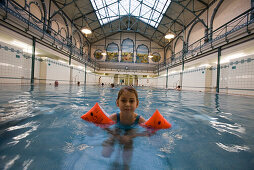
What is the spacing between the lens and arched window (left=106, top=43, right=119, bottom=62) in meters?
25.4

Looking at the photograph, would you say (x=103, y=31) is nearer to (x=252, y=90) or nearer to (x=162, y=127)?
(x=252, y=90)

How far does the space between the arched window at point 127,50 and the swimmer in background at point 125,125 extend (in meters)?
24.8

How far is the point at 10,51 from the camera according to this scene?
787cm

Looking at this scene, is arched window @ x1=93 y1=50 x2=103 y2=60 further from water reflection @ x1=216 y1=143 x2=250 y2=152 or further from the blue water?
water reflection @ x1=216 y1=143 x2=250 y2=152

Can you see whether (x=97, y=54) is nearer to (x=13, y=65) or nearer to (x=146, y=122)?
(x=13, y=65)

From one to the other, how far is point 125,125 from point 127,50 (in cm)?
2521

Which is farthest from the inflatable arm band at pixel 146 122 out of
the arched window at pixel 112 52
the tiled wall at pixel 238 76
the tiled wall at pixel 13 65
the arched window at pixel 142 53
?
the arched window at pixel 142 53

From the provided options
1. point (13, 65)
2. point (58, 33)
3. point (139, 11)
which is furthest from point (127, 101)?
point (139, 11)

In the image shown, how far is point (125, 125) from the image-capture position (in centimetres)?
172

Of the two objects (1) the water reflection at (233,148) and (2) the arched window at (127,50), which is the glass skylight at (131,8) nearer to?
(2) the arched window at (127,50)

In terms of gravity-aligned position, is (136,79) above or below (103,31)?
below

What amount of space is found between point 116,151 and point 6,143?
916mm

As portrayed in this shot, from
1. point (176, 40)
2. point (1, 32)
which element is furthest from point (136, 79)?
point (1, 32)

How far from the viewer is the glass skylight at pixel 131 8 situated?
16.1 meters
